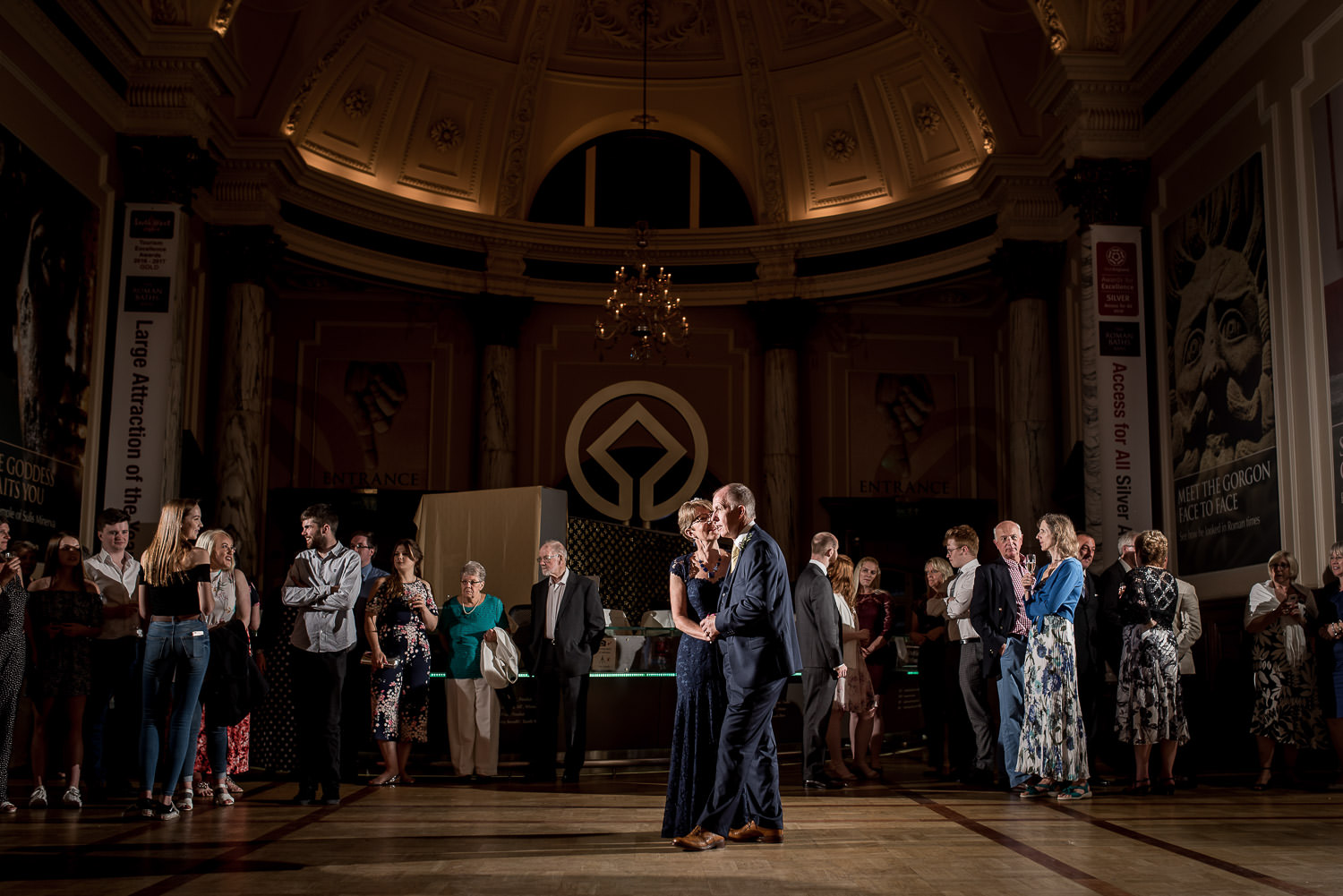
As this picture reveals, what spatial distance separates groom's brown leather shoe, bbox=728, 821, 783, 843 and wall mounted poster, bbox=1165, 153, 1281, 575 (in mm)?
4984

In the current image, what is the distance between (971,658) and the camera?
23.4 feet

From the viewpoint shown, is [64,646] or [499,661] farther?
[499,661]

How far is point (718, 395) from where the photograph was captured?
15.7 meters

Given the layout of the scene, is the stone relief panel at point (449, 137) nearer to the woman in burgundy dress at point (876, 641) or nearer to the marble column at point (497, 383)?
the marble column at point (497, 383)

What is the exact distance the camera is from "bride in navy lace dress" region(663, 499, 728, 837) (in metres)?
4.85

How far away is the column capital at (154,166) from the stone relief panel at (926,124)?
323 inches

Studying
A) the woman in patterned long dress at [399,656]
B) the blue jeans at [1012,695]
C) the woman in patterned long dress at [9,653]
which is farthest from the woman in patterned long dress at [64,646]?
the blue jeans at [1012,695]

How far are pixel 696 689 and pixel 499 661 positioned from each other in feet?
9.50

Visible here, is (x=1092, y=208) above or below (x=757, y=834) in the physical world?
above

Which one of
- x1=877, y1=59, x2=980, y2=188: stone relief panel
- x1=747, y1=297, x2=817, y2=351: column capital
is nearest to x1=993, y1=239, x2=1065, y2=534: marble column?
x1=877, y1=59, x2=980, y2=188: stone relief panel

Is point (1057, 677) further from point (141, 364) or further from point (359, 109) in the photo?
point (359, 109)

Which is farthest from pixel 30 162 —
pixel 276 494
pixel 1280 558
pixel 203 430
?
pixel 1280 558

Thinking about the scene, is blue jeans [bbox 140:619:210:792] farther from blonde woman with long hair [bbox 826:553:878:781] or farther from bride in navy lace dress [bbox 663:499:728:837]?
blonde woman with long hair [bbox 826:553:878:781]

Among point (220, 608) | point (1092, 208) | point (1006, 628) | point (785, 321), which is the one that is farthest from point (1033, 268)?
point (220, 608)
